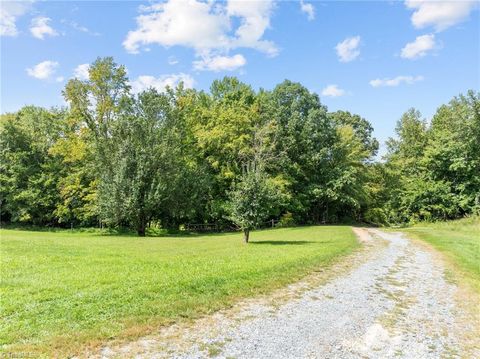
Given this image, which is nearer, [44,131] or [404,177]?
[44,131]

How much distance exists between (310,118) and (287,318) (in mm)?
36955

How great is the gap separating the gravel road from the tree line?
22636mm

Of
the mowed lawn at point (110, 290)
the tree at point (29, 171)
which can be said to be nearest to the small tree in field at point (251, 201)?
the mowed lawn at point (110, 290)

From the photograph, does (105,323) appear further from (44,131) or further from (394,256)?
(44,131)

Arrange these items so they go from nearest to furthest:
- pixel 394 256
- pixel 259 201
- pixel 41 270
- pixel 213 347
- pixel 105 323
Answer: pixel 213 347, pixel 105 323, pixel 41 270, pixel 394 256, pixel 259 201

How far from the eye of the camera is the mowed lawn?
597cm

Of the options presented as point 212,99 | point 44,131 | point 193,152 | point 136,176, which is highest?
point 212,99

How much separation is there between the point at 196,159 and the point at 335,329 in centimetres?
3437

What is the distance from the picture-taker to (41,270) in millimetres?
10914

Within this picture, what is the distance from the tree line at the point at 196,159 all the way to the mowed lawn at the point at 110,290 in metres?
18.4

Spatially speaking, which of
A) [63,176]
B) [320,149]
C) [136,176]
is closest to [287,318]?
[136,176]

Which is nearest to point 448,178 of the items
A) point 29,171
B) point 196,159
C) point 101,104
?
point 196,159

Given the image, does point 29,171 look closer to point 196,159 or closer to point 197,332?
point 196,159

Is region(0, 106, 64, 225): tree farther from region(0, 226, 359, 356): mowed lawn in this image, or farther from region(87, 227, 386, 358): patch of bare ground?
region(87, 227, 386, 358): patch of bare ground
